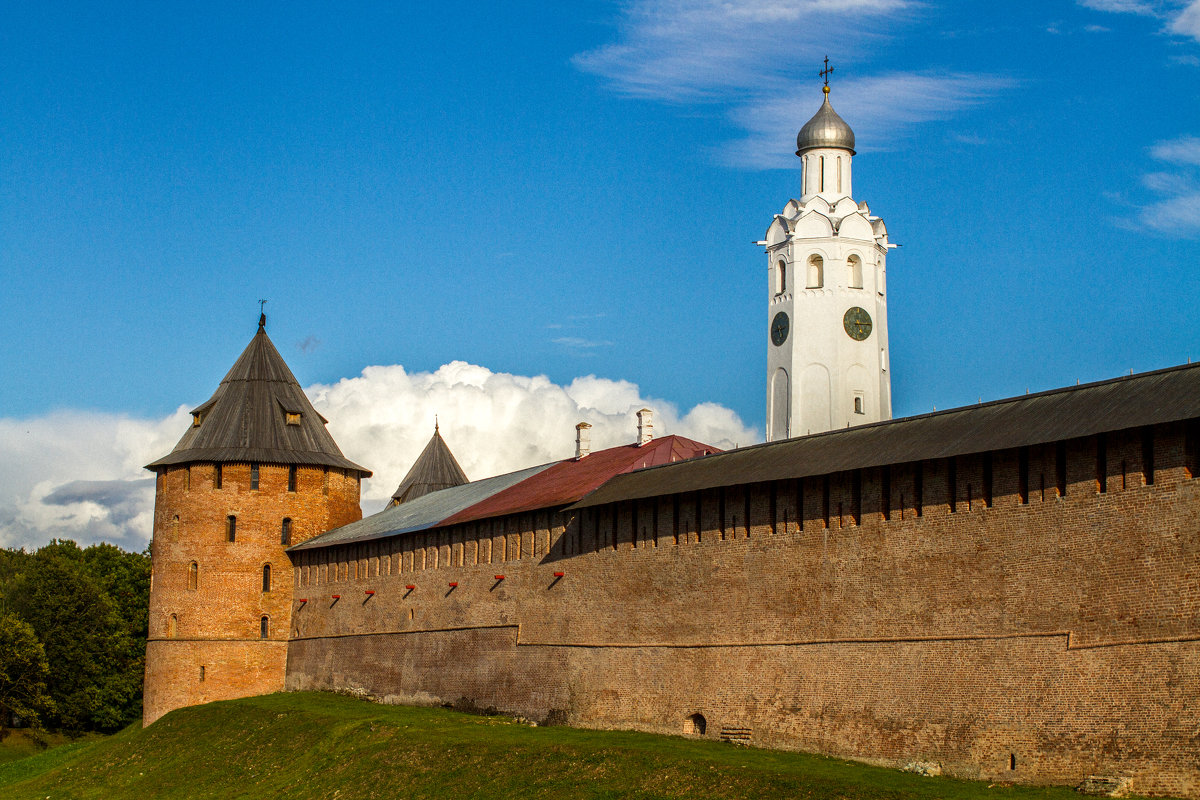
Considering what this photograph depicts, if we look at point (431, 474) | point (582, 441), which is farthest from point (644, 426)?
point (431, 474)

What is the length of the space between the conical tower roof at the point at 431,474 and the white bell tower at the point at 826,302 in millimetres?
A: 18376

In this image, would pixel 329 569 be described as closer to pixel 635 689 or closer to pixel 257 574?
pixel 257 574

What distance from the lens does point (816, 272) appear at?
4931cm

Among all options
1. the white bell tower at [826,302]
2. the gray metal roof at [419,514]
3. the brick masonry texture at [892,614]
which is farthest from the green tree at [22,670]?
the white bell tower at [826,302]

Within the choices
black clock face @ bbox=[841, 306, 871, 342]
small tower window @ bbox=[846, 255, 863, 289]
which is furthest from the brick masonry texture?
small tower window @ bbox=[846, 255, 863, 289]

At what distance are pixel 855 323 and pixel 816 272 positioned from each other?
233 centimetres

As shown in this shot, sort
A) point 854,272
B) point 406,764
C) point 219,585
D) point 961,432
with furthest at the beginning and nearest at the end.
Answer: point 854,272 → point 219,585 → point 406,764 → point 961,432

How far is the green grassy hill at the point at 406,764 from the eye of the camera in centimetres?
2341

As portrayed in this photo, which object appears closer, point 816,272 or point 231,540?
point 231,540

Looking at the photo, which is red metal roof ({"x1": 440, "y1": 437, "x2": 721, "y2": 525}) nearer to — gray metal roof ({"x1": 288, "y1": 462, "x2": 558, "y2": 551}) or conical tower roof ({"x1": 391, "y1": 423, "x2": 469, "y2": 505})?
gray metal roof ({"x1": 288, "y1": 462, "x2": 558, "y2": 551})

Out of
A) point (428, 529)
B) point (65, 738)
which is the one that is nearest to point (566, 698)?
point (428, 529)

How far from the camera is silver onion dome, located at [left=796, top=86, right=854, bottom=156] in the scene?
160ft

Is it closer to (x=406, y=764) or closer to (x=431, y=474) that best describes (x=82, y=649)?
(x=431, y=474)

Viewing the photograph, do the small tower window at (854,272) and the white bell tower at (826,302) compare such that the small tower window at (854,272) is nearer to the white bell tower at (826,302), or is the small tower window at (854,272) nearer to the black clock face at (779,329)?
the white bell tower at (826,302)
